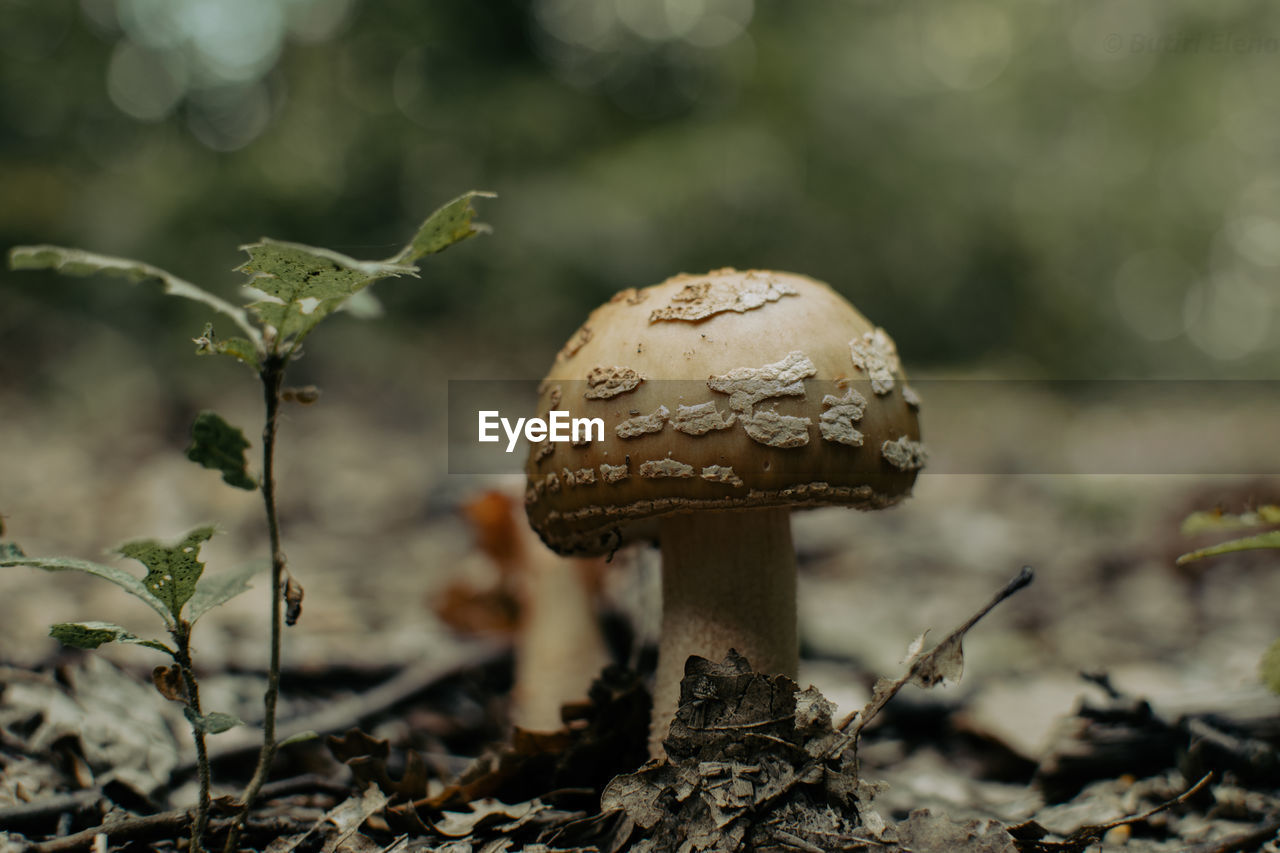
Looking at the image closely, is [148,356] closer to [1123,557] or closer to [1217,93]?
[1123,557]

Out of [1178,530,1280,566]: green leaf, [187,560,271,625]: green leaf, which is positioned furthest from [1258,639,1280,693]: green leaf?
[187,560,271,625]: green leaf

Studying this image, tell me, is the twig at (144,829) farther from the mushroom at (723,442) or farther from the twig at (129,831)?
the mushroom at (723,442)

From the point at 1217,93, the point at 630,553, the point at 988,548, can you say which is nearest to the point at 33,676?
the point at 630,553

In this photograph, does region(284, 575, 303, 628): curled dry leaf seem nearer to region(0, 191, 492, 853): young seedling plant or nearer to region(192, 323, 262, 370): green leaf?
region(0, 191, 492, 853): young seedling plant

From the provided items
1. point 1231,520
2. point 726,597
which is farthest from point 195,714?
point 1231,520
